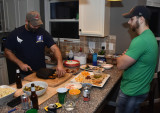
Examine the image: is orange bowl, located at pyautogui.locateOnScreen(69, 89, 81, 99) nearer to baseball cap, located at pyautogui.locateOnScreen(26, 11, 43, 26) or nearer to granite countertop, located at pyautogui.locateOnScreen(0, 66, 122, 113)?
granite countertop, located at pyautogui.locateOnScreen(0, 66, 122, 113)

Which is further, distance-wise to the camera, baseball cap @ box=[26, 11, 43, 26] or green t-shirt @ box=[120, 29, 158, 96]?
baseball cap @ box=[26, 11, 43, 26]

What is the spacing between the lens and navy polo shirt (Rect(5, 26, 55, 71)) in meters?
2.25

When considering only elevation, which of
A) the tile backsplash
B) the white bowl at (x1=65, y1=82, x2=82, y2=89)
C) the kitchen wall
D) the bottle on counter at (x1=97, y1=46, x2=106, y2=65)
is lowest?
the white bowl at (x1=65, y1=82, x2=82, y2=89)

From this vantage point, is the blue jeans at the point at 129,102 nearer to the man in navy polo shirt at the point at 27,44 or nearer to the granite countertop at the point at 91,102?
the granite countertop at the point at 91,102

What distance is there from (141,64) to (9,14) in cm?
328

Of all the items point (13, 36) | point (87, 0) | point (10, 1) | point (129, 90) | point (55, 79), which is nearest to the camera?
point (129, 90)

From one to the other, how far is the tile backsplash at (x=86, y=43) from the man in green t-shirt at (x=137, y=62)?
128 centimetres

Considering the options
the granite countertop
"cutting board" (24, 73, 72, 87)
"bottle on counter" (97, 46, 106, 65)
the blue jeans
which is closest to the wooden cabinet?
"cutting board" (24, 73, 72, 87)

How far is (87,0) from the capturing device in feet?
9.00

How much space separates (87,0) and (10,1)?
1942 mm

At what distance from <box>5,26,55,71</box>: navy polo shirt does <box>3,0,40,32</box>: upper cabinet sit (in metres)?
1.22

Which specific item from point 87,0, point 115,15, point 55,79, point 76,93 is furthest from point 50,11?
point 76,93

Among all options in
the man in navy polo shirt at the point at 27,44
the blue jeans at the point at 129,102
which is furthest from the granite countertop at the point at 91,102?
the man in navy polo shirt at the point at 27,44

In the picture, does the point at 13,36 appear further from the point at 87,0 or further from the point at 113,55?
the point at 113,55
